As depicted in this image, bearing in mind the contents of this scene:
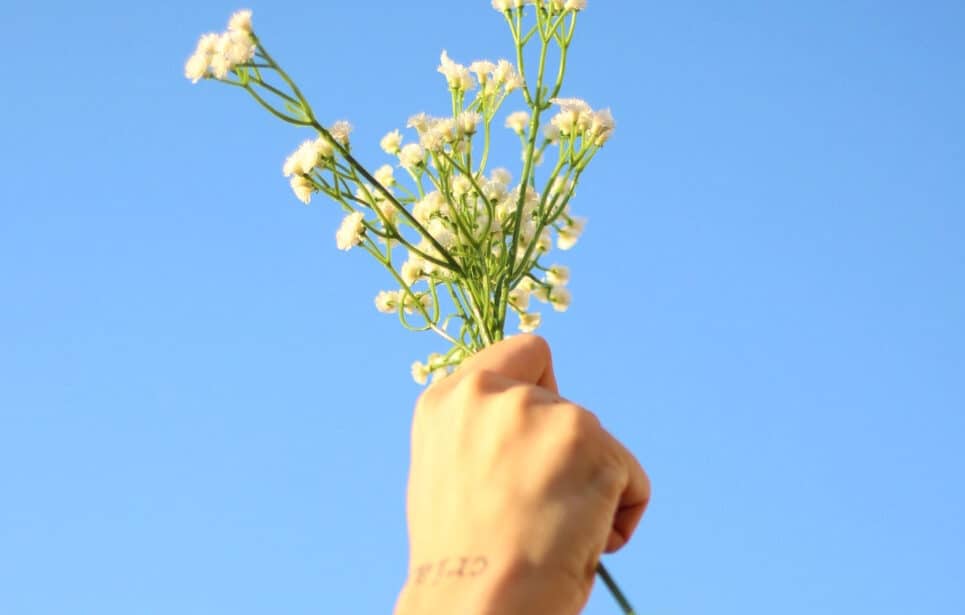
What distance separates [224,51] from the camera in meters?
1.75

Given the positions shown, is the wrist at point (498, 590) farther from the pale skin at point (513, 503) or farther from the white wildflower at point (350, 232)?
the white wildflower at point (350, 232)

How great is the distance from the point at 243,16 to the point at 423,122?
376 mm

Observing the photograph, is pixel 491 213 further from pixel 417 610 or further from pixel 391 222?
pixel 417 610

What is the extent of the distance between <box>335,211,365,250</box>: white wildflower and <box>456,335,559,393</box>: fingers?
0.75 m

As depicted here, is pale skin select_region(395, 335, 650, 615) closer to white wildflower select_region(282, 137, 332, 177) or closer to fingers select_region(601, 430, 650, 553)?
fingers select_region(601, 430, 650, 553)

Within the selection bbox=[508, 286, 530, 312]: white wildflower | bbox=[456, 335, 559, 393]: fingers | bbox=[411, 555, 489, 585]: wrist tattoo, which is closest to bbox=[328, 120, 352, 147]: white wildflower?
bbox=[508, 286, 530, 312]: white wildflower

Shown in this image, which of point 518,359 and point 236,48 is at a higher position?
point 236,48

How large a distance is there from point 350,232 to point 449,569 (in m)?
1.00

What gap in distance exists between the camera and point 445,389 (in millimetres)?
1138

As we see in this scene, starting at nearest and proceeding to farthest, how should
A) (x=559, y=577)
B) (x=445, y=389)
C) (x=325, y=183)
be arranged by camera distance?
(x=559, y=577) → (x=445, y=389) → (x=325, y=183)

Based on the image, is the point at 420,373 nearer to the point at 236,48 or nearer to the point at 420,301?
the point at 420,301

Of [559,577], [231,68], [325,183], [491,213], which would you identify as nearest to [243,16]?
[231,68]

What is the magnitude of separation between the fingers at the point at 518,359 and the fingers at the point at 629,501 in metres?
0.16

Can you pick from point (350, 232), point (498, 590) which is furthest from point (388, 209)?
point (498, 590)
